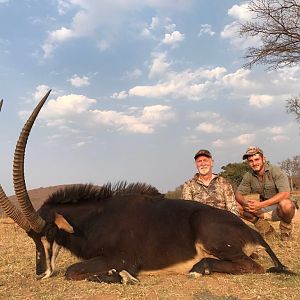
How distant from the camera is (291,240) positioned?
7.49m

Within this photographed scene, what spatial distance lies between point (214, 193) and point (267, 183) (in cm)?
136

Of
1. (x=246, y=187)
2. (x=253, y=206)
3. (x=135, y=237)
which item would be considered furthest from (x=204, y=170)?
(x=135, y=237)

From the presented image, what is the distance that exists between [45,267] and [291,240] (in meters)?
4.25

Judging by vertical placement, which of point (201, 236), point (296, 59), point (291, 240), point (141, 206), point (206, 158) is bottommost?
point (291, 240)

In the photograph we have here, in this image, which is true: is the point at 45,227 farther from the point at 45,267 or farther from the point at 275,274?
the point at 275,274

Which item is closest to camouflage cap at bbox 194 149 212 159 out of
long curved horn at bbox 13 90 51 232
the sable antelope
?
the sable antelope

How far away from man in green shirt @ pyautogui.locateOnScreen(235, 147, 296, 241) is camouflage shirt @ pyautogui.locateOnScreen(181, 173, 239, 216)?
0.80m

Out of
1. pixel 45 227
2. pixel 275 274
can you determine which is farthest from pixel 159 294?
pixel 45 227

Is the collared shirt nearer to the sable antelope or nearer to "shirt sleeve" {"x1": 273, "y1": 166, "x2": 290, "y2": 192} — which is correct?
"shirt sleeve" {"x1": 273, "y1": 166, "x2": 290, "y2": 192}

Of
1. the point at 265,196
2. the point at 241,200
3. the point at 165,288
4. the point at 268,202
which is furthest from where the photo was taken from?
the point at 265,196

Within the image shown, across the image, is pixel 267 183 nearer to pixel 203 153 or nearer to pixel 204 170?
pixel 204 170

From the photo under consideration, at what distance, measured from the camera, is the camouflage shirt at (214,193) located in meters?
6.62

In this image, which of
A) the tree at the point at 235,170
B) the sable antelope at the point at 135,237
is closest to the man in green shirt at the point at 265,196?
the sable antelope at the point at 135,237

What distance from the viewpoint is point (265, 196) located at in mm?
7699
